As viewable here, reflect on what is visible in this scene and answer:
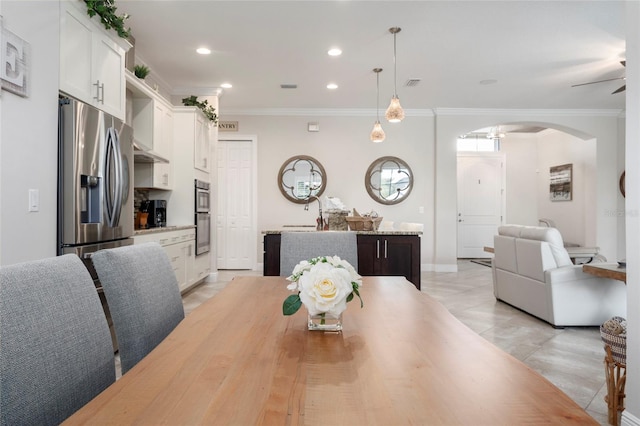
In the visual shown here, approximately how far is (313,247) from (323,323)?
3.23ft

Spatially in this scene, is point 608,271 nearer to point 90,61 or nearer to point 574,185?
point 90,61

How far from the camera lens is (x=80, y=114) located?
2.33 m

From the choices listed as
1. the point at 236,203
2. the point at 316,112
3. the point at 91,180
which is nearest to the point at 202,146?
the point at 236,203

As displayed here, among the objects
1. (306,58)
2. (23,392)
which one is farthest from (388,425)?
(306,58)

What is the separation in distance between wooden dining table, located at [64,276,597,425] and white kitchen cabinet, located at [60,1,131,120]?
213cm

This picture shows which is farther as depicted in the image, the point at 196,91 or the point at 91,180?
the point at 196,91

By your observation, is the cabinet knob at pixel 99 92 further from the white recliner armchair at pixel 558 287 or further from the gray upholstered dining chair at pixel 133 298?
the white recliner armchair at pixel 558 287

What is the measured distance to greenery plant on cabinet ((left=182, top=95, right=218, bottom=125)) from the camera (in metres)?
5.08

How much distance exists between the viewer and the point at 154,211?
4.68 meters

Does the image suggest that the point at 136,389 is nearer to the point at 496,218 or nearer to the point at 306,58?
the point at 306,58

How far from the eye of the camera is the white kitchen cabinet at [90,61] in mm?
2314

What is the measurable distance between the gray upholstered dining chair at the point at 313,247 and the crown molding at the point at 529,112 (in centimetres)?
537

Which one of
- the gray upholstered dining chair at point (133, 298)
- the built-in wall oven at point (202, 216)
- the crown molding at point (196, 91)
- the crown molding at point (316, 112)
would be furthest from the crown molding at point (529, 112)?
the gray upholstered dining chair at point (133, 298)

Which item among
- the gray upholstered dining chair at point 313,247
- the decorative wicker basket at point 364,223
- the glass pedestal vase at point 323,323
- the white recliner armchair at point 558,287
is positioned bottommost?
the white recliner armchair at point 558,287
